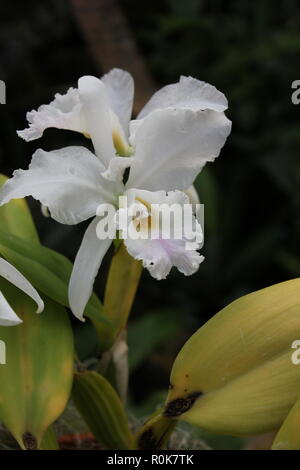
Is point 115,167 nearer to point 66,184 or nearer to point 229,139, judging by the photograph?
point 66,184

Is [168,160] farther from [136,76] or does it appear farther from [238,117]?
[238,117]

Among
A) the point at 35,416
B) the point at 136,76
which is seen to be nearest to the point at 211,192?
the point at 136,76

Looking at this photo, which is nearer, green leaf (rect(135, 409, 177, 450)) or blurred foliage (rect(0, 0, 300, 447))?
green leaf (rect(135, 409, 177, 450))

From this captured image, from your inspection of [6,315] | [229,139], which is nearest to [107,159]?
[6,315]

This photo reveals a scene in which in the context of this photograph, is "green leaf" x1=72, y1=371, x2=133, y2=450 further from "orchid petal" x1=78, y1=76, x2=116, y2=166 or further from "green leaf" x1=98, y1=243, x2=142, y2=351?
"orchid petal" x1=78, y1=76, x2=116, y2=166

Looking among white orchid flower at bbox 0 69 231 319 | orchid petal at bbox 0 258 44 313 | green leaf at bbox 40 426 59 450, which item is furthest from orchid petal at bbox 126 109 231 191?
green leaf at bbox 40 426 59 450

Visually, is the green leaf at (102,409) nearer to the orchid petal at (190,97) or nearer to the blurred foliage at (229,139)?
the orchid petal at (190,97)

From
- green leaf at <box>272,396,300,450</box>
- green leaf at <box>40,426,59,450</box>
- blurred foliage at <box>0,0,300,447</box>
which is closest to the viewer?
green leaf at <box>272,396,300,450</box>
